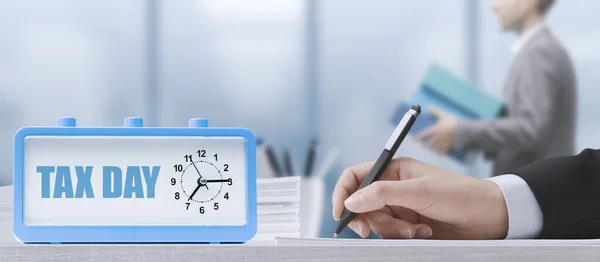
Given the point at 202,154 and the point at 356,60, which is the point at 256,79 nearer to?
the point at 356,60

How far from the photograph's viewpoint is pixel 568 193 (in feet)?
1.87

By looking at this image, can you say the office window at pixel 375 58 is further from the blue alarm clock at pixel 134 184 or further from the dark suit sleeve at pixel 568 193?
the blue alarm clock at pixel 134 184

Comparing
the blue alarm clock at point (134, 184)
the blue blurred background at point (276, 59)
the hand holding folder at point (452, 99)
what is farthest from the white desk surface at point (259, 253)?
the blue blurred background at point (276, 59)

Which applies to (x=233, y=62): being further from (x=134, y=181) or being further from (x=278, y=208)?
(x=134, y=181)

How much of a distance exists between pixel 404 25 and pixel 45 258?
2.92 meters

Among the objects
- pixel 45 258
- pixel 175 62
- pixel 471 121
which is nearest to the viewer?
pixel 45 258

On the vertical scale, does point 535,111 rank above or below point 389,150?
below

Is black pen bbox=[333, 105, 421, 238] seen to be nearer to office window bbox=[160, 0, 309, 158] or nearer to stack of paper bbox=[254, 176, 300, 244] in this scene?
stack of paper bbox=[254, 176, 300, 244]

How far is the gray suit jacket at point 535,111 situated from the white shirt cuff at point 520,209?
6.34ft

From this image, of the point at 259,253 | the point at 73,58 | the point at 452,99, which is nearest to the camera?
the point at 259,253

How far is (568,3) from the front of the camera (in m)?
3.17

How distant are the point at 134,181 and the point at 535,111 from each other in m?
2.18

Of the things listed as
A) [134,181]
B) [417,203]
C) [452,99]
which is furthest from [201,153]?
[452,99]

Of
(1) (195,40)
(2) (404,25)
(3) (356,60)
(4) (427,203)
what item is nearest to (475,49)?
(2) (404,25)
